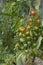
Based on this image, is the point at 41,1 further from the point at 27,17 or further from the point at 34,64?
the point at 34,64

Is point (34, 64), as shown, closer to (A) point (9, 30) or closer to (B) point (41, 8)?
(B) point (41, 8)

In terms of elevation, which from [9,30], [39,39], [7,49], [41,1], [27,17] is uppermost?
[41,1]

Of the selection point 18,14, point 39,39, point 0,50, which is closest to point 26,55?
point 39,39

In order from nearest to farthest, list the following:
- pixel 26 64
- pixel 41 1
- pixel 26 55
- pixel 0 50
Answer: pixel 41 1
pixel 26 55
pixel 26 64
pixel 0 50

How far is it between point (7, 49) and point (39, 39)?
3.62 ft

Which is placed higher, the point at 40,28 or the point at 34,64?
the point at 40,28

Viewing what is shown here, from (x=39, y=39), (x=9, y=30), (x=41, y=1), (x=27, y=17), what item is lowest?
(x=9, y=30)

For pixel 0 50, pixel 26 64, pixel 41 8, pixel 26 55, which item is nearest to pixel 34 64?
pixel 26 64

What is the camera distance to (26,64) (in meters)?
1.63

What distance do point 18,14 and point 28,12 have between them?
0.23 ft

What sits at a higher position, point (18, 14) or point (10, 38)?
point (18, 14)

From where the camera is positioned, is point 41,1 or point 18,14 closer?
point 41,1

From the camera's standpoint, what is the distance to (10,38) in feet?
8.09

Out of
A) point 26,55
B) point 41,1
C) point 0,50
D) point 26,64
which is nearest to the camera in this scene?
point 41,1
